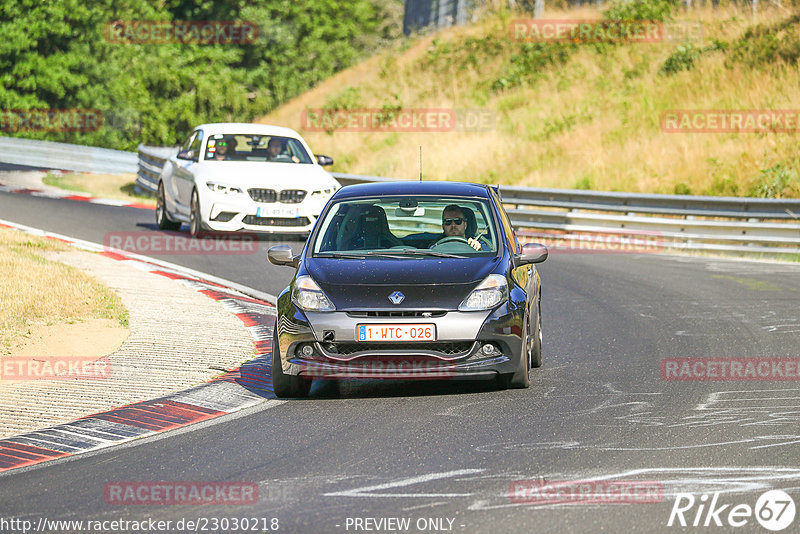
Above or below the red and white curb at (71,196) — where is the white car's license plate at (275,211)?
above

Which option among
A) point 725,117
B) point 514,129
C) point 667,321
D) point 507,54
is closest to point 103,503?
point 667,321

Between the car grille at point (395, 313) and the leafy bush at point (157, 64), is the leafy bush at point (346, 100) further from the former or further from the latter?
the car grille at point (395, 313)

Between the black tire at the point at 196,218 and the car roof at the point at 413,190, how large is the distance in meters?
8.54

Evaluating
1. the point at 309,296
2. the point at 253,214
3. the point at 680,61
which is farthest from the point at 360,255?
the point at 680,61

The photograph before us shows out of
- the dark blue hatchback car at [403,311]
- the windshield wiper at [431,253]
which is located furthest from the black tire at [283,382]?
the windshield wiper at [431,253]

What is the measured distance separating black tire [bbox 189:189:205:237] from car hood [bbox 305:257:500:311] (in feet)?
31.2

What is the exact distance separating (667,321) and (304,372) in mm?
5247

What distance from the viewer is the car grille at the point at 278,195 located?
59.5 feet

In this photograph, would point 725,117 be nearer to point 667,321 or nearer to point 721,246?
point 721,246

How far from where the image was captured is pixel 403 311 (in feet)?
27.1

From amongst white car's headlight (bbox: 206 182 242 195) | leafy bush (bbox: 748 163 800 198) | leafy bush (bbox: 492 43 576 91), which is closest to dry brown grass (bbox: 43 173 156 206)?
white car's headlight (bbox: 206 182 242 195)

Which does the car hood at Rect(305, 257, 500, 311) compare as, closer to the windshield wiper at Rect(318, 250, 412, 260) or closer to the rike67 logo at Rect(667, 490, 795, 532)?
the windshield wiper at Rect(318, 250, 412, 260)

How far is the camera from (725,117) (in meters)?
28.8

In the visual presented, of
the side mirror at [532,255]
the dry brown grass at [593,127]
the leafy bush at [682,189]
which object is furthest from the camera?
the dry brown grass at [593,127]
